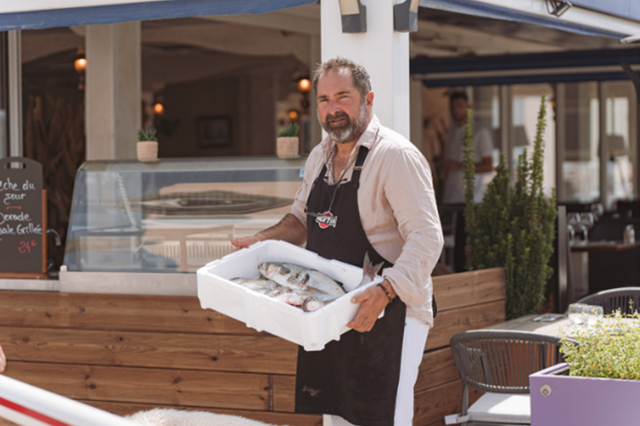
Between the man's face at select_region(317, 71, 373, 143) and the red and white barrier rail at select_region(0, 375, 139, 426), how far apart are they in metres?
1.42

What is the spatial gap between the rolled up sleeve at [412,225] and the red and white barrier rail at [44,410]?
1270mm

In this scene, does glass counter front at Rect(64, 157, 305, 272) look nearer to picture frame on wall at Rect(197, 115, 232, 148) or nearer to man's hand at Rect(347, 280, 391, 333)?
man's hand at Rect(347, 280, 391, 333)

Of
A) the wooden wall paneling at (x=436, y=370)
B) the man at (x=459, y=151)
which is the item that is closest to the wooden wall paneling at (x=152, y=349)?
the wooden wall paneling at (x=436, y=370)

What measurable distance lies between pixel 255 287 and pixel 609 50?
5786mm

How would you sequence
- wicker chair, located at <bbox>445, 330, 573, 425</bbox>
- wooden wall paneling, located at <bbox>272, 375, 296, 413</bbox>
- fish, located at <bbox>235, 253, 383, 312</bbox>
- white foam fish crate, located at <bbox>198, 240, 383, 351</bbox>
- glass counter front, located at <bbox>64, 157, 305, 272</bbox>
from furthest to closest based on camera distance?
glass counter front, located at <bbox>64, 157, 305, 272</bbox>
wooden wall paneling, located at <bbox>272, 375, 296, 413</bbox>
wicker chair, located at <bbox>445, 330, 573, 425</bbox>
fish, located at <bbox>235, 253, 383, 312</bbox>
white foam fish crate, located at <bbox>198, 240, 383, 351</bbox>

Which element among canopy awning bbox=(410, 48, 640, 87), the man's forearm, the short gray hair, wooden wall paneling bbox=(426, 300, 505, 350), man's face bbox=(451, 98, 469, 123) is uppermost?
canopy awning bbox=(410, 48, 640, 87)

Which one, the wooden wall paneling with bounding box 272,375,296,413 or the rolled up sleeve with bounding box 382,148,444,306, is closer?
the rolled up sleeve with bounding box 382,148,444,306

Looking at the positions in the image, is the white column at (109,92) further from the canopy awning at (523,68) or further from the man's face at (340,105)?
the man's face at (340,105)

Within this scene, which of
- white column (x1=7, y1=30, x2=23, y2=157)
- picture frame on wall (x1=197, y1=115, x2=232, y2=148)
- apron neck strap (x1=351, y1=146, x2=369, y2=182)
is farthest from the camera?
picture frame on wall (x1=197, y1=115, x2=232, y2=148)

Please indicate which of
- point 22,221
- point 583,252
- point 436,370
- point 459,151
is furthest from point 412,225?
point 583,252

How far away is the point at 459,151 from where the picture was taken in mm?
8469

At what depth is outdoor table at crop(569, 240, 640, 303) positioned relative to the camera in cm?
589

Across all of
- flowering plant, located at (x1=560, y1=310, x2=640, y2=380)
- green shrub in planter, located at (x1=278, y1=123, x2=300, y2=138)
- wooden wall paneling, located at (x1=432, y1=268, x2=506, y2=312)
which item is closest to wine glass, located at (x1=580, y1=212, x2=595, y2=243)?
wooden wall paneling, located at (x1=432, y1=268, x2=506, y2=312)

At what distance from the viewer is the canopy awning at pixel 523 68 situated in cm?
754
